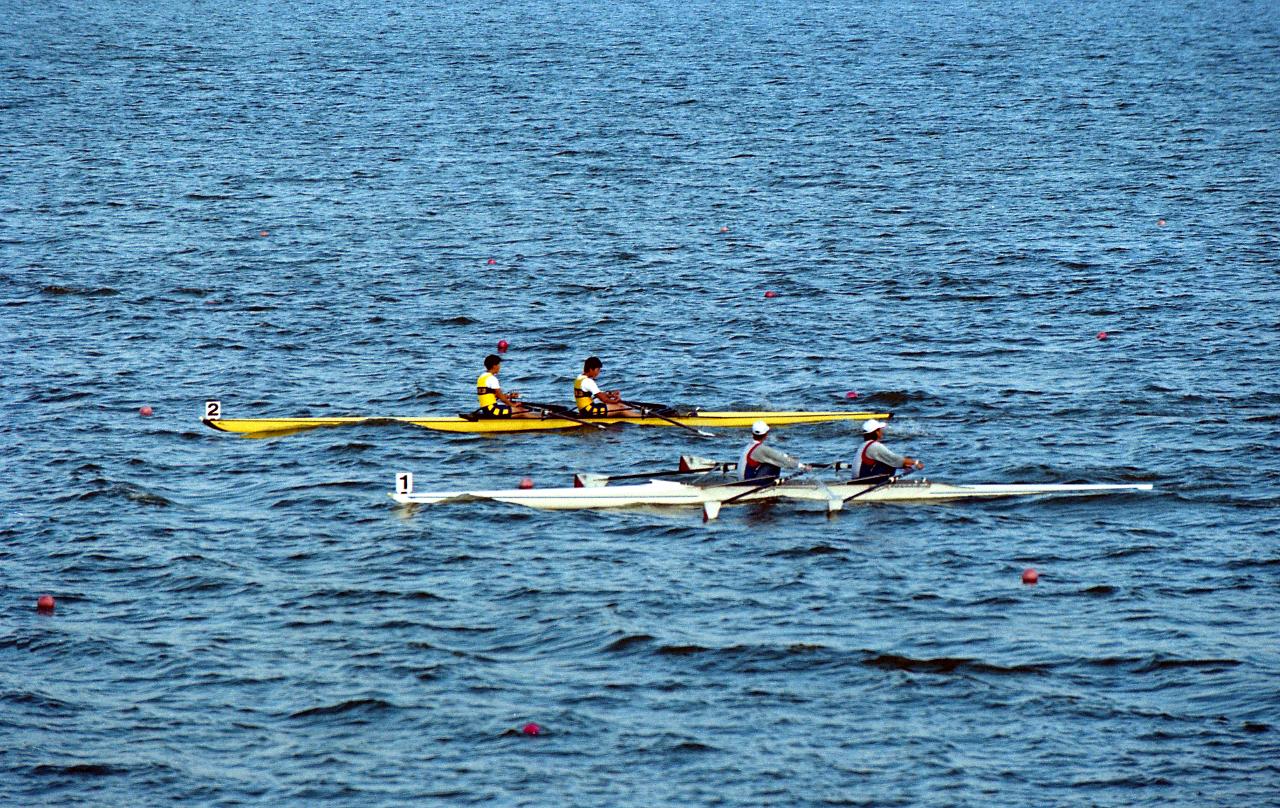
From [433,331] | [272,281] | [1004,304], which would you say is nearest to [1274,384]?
[1004,304]

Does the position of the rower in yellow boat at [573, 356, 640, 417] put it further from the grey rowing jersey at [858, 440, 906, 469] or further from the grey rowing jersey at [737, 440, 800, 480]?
the grey rowing jersey at [858, 440, 906, 469]

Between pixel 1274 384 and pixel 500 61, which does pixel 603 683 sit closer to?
pixel 1274 384

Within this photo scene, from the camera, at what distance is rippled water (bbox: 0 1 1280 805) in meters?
18.0

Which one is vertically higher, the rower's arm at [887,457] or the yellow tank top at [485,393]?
the yellow tank top at [485,393]

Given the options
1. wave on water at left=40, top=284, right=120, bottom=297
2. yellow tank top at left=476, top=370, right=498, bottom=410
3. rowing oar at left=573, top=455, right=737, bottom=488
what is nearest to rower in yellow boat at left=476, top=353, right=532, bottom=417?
yellow tank top at left=476, top=370, right=498, bottom=410

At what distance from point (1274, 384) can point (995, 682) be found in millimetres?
14625

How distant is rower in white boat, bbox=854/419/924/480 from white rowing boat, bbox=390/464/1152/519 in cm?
15

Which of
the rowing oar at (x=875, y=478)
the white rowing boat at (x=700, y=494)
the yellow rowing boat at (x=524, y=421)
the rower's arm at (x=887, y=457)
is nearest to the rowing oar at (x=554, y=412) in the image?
the yellow rowing boat at (x=524, y=421)

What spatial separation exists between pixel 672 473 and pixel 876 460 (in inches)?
122

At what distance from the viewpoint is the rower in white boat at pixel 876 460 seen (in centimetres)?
2464

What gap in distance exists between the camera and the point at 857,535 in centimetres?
2391

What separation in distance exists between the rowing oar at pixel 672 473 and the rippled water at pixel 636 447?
2.61 ft

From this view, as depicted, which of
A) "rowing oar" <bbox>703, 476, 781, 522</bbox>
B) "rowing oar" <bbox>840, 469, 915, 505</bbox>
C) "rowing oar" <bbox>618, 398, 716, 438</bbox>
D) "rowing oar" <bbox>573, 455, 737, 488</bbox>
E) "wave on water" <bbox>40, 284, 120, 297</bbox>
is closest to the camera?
"rowing oar" <bbox>703, 476, 781, 522</bbox>

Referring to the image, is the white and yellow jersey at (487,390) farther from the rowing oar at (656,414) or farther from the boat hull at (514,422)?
the rowing oar at (656,414)
